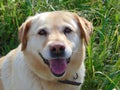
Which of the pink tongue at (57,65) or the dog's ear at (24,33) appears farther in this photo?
the dog's ear at (24,33)

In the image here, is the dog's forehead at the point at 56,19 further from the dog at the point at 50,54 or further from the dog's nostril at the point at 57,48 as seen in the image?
the dog's nostril at the point at 57,48

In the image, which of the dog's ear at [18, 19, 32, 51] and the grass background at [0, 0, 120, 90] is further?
the grass background at [0, 0, 120, 90]

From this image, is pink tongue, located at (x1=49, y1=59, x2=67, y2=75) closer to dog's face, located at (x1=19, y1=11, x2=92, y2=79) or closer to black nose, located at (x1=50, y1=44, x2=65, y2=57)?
dog's face, located at (x1=19, y1=11, x2=92, y2=79)

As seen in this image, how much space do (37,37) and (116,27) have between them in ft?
5.42

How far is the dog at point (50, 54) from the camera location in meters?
3.87

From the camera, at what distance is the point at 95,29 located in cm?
516

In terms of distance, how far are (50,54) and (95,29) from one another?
150cm

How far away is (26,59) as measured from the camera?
4.07m

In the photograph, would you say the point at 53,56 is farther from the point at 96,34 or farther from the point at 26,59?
the point at 96,34

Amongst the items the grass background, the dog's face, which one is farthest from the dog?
the grass background

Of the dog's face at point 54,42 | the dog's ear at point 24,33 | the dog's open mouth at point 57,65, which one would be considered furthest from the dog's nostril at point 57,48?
the dog's ear at point 24,33

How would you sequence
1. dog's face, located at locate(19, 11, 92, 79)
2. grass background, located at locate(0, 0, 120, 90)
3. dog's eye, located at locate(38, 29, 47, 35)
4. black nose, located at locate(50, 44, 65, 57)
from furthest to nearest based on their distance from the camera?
grass background, located at locate(0, 0, 120, 90) < dog's eye, located at locate(38, 29, 47, 35) < dog's face, located at locate(19, 11, 92, 79) < black nose, located at locate(50, 44, 65, 57)

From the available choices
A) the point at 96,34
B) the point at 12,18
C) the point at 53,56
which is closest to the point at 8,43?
the point at 12,18

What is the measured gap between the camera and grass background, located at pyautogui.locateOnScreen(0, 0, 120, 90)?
16.0 ft
